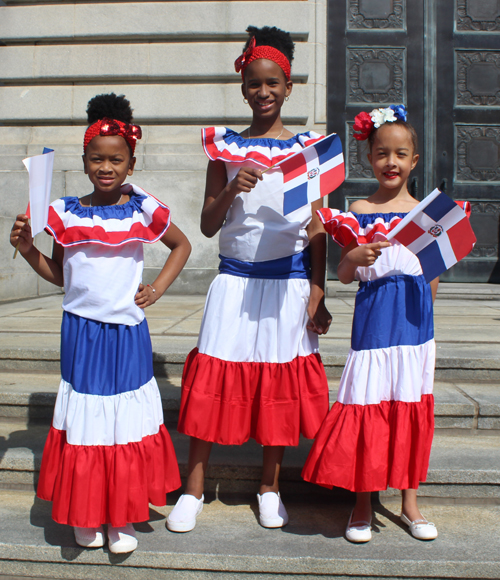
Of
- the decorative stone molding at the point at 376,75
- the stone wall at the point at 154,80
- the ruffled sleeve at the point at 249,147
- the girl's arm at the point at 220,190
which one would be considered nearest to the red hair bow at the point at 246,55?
the ruffled sleeve at the point at 249,147

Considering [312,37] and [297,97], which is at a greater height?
[312,37]

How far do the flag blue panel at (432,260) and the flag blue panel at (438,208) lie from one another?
11 cm

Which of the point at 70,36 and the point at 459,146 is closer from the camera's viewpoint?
the point at 70,36

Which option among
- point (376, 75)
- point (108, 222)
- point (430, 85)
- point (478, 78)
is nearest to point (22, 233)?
point (108, 222)

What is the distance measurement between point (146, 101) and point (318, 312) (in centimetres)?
574

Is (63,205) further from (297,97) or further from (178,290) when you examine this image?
(297,97)

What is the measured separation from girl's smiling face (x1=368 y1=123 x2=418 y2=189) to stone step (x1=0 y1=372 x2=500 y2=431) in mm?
1410

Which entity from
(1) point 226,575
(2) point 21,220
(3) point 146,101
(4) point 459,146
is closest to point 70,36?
(3) point 146,101

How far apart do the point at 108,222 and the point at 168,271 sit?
1.03ft

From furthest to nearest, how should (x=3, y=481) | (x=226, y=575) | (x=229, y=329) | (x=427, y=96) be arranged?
(x=427, y=96), (x=3, y=481), (x=229, y=329), (x=226, y=575)

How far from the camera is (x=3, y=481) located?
9.14 feet

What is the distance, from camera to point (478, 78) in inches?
317

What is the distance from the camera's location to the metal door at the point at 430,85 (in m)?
7.92

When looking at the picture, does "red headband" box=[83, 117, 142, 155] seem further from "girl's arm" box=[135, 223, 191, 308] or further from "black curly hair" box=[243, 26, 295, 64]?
"black curly hair" box=[243, 26, 295, 64]
